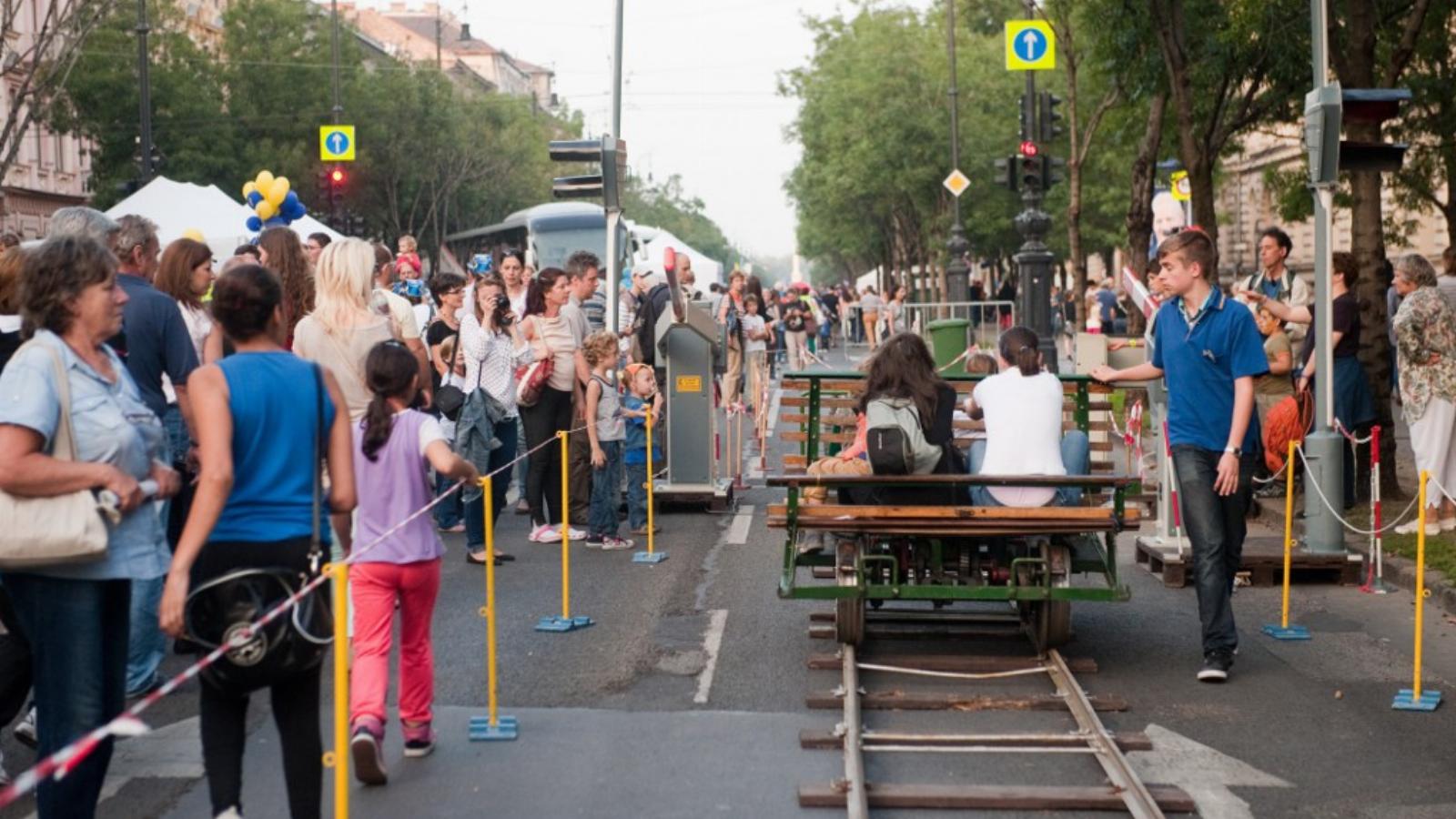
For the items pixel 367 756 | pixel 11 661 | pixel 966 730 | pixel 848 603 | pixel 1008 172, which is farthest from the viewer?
pixel 1008 172

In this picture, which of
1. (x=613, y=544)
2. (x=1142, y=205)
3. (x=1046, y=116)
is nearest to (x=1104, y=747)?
(x=613, y=544)

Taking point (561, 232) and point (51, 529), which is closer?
point (51, 529)

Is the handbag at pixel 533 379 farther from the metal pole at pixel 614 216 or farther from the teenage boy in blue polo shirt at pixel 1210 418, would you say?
the teenage boy in blue polo shirt at pixel 1210 418

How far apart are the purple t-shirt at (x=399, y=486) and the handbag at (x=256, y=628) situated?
152 centimetres

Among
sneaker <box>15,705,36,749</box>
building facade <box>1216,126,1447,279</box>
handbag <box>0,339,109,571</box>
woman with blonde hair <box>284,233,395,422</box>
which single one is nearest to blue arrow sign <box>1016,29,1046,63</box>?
building facade <box>1216,126,1447,279</box>

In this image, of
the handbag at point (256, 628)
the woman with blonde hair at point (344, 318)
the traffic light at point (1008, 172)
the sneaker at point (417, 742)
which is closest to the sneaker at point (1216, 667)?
the sneaker at point (417, 742)

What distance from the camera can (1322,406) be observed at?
41.7ft

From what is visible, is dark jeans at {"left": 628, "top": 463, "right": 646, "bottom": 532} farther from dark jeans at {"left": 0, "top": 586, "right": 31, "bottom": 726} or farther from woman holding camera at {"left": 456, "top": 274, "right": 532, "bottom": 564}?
dark jeans at {"left": 0, "top": 586, "right": 31, "bottom": 726}

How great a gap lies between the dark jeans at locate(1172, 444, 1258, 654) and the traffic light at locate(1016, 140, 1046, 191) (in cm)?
2281

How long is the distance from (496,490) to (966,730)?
573cm

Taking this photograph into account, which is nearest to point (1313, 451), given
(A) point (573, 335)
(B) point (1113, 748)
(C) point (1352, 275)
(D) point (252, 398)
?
(C) point (1352, 275)

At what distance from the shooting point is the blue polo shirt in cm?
909

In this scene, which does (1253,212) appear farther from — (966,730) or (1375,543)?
(966,730)

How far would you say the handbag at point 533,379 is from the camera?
13.3 m
